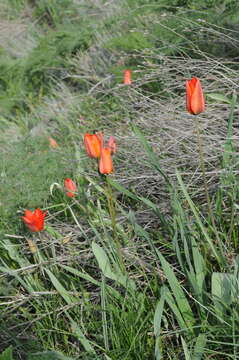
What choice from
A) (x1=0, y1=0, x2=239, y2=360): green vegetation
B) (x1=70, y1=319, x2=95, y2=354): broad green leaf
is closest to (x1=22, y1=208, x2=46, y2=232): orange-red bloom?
(x1=0, y1=0, x2=239, y2=360): green vegetation

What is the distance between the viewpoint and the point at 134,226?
5.72ft

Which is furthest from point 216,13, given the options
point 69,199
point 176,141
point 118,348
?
point 118,348

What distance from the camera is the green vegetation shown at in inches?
64.5

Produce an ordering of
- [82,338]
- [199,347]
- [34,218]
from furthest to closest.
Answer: [34,218] → [82,338] → [199,347]

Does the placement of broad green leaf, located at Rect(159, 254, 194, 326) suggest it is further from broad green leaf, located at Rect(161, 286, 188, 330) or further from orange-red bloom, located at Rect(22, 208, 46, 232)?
orange-red bloom, located at Rect(22, 208, 46, 232)

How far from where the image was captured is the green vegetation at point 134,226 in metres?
1.64

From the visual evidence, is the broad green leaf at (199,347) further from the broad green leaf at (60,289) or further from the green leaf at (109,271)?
the broad green leaf at (60,289)

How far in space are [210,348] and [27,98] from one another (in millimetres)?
2887

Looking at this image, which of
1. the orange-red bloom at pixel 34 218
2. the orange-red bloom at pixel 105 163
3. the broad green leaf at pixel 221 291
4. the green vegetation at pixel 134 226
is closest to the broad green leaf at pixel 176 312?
the green vegetation at pixel 134 226

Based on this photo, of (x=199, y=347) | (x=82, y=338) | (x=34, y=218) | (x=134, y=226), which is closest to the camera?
(x=199, y=347)

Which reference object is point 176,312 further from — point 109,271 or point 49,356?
point 49,356

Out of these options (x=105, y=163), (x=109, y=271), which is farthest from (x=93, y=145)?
(x=109, y=271)

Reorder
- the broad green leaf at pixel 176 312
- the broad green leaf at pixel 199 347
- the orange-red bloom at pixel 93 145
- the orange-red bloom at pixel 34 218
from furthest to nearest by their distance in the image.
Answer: the orange-red bloom at pixel 34 218 → the orange-red bloom at pixel 93 145 → the broad green leaf at pixel 176 312 → the broad green leaf at pixel 199 347

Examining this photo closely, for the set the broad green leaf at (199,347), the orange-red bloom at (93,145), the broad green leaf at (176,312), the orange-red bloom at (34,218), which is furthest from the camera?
the orange-red bloom at (34,218)
